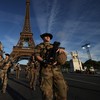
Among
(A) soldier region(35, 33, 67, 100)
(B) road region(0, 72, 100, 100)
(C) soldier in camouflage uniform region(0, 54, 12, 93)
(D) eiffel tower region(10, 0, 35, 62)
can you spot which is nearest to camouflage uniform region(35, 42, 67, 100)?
(A) soldier region(35, 33, 67, 100)

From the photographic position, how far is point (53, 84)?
13.2 feet

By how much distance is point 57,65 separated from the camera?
410cm

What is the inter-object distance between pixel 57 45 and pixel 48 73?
2.14ft

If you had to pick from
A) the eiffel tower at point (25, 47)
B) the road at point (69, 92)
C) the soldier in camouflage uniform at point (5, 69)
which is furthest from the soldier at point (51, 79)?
the eiffel tower at point (25, 47)

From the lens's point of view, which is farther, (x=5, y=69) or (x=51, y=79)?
(x=5, y=69)

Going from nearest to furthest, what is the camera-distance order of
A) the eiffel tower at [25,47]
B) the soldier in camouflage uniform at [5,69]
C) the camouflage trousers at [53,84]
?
the camouflage trousers at [53,84], the soldier in camouflage uniform at [5,69], the eiffel tower at [25,47]

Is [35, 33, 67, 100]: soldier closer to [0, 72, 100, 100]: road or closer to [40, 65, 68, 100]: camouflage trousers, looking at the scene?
[40, 65, 68, 100]: camouflage trousers

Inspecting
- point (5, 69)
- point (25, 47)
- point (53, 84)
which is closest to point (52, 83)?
point (53, 84)

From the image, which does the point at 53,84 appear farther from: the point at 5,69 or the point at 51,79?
the point at 5,69

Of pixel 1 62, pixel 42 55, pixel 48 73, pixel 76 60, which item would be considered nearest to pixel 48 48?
pixel 42 55

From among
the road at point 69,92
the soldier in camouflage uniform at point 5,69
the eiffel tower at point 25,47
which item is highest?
the eiffel tower at point 25,47

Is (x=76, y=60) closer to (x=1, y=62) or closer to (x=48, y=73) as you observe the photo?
(x=1, y=62)

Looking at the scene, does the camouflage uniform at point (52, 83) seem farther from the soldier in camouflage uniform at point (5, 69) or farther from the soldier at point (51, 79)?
the soldier in camouflage uniform at point (5, 69)

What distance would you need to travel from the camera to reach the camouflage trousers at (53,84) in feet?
12.8
